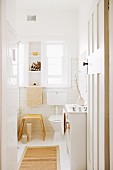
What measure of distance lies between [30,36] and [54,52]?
68 centimetres

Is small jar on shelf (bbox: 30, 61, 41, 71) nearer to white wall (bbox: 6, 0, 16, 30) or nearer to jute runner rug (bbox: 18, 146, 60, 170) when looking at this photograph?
jute runner rug (bbox: 18, 146, 60, 170)

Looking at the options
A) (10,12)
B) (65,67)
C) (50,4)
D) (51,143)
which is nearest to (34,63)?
(65,67)

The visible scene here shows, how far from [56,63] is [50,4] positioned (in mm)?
1357

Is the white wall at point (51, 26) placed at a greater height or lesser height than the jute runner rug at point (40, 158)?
greater

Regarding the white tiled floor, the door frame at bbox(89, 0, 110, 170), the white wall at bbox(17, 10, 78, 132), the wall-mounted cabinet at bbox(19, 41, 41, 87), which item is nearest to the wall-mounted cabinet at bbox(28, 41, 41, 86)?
the wall-mounted cabinet at bbox(19, 41, 41, 87)

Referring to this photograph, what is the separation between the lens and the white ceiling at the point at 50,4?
15.6ft

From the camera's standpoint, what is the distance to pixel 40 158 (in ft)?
12.6

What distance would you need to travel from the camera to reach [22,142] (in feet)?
15.5

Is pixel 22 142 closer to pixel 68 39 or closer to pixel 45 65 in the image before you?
pixel 45 65

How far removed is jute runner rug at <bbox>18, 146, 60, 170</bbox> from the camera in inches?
135

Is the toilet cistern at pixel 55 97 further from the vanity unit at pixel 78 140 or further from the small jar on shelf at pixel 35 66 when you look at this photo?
the vanity unit at pixel 78 140

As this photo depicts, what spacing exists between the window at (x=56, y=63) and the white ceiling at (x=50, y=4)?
820 millimetres

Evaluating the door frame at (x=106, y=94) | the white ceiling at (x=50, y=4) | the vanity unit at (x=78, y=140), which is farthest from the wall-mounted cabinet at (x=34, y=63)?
the door frame at (x=106, y=94)

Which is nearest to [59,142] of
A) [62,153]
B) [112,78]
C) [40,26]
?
[62,153]
